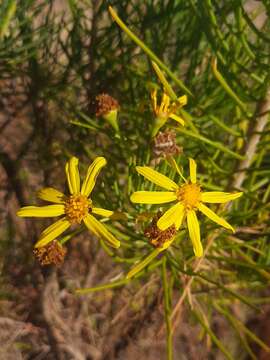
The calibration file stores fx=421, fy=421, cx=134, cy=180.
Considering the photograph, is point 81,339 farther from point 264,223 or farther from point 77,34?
point 77,34

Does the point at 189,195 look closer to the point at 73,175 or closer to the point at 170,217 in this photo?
the point at 170,217

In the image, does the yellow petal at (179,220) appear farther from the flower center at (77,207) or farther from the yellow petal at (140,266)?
the flower center at (77,207)

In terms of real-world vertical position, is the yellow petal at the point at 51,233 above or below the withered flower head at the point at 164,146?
below

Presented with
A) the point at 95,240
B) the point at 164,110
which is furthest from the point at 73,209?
the point at 95,240

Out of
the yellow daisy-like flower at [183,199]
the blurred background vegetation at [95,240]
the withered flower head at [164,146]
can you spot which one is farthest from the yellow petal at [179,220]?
the blurred background vegetation at [95,240]

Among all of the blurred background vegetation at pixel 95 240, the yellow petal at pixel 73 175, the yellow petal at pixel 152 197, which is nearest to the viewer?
the yellow petal at pixel 152 197
